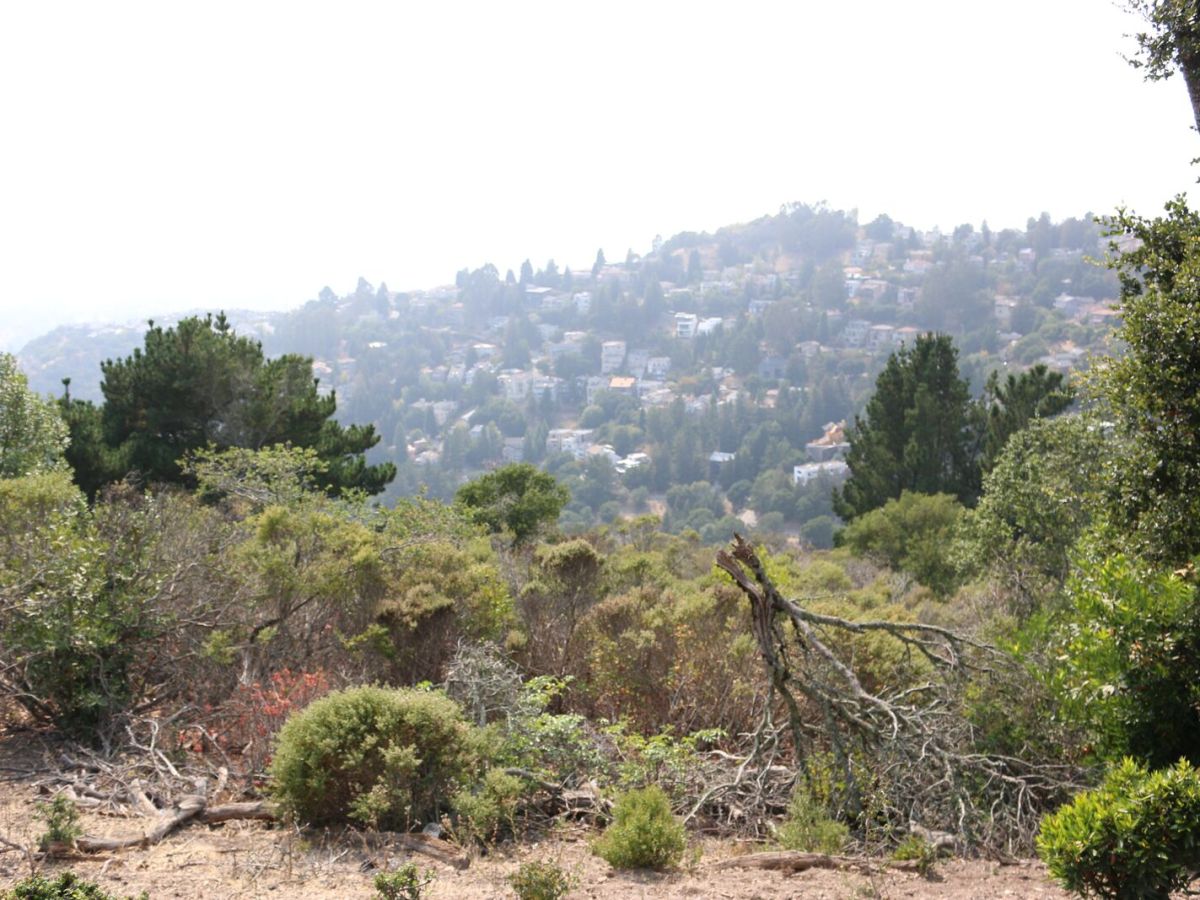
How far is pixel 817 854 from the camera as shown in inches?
177

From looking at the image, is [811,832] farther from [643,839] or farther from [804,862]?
[643,839]

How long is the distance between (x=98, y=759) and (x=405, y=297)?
169108 mm

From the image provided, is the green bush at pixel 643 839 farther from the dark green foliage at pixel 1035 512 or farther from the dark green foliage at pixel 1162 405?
the dark green foliage at pixel 1035 512

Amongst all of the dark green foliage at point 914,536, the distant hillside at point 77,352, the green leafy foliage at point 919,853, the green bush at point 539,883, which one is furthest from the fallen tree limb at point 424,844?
the distant hillside at point 77,352

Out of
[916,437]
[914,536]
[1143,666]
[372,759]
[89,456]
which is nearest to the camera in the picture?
[1143,666]

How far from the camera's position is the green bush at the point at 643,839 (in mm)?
4391

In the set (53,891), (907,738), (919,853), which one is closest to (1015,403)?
(907,738)

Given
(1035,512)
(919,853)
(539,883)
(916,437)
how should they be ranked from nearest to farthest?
(539,883)
(919,853)
(1035,512)
(916,437)

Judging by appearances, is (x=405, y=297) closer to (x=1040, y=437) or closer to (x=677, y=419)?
(x=677, y=419)

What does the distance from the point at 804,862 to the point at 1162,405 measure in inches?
106

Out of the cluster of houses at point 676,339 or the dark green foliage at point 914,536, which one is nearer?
the dark green foliage at point 914,536

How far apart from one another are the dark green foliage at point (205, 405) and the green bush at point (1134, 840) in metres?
16.0

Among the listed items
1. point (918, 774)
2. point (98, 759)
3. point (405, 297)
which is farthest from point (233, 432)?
point (405, 297)

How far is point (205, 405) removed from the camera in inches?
731
